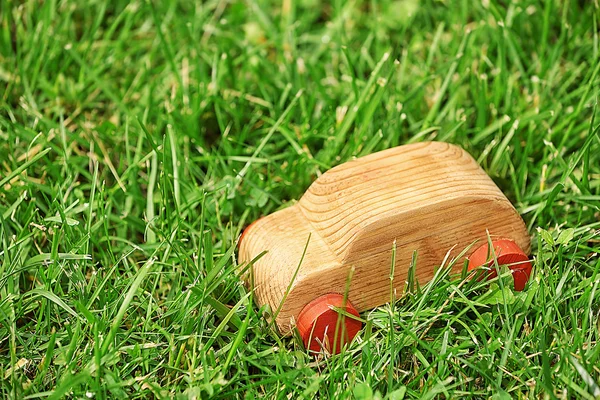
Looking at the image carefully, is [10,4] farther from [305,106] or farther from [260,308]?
[260,308]

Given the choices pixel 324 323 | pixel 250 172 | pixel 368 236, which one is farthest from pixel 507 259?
pixel 250 172

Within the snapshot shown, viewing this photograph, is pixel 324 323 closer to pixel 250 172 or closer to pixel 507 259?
pixel 507 259

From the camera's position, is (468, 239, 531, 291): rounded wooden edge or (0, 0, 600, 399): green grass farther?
(468, 239, 531, 291): rounded wooden edge

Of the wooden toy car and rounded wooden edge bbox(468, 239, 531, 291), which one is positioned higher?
the wooden toy car

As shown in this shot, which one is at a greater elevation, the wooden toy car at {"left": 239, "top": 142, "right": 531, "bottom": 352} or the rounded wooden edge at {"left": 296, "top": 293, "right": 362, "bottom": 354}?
the wooden toy car at {"left": 239, "top": 142, "right": 531, "bottom": 352}

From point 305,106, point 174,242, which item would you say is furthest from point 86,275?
point 305,106

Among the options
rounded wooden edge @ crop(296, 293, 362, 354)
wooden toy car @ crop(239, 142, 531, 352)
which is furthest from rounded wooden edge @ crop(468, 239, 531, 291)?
rounded wooden edge @ crop(296, 293, 362, 354)

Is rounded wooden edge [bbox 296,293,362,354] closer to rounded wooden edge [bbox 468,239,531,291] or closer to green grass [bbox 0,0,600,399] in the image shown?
green grass [bbox 0,0,600,399]
